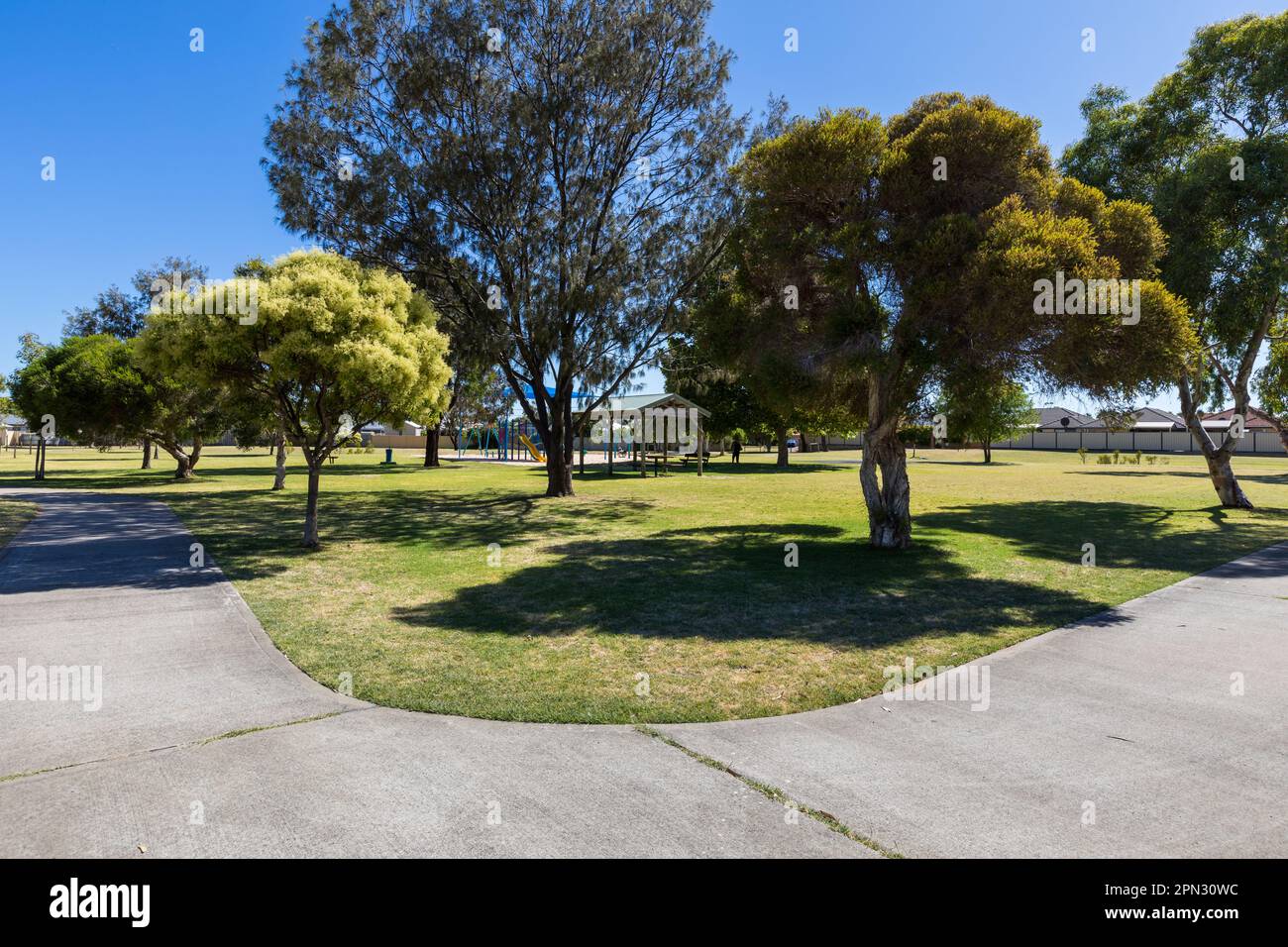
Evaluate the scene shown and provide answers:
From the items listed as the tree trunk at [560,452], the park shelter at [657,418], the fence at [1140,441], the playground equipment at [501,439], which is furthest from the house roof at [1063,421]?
the tree trunk at [560,452]

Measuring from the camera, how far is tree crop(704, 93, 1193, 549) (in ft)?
31.9

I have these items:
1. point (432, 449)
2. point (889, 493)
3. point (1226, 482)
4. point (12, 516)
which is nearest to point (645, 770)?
point (889, 493)

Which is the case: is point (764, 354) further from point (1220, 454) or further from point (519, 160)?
point (1220, 454)

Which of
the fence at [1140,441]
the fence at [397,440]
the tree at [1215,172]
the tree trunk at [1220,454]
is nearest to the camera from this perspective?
the tree at [1215,172]

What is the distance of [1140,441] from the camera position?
7162 centimetres

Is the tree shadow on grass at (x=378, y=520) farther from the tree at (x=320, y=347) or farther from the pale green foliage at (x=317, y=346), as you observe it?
the pale green foliage at (x=317, y=346)

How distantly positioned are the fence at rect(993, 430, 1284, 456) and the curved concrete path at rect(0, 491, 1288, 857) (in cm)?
6497

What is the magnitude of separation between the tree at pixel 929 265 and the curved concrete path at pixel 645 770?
5.13 m

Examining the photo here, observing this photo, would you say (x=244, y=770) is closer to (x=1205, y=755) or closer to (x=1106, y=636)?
(x=1205, y=755)

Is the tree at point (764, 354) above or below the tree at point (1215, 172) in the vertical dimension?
below

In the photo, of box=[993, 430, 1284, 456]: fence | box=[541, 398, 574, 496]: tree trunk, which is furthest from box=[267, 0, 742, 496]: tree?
box=[993, 430, 1284, 456]: fence

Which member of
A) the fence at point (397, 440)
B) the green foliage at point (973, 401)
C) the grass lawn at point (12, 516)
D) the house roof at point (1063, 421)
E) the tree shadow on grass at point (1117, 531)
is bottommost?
→ the tree shadow on grass at point (1117, 531)

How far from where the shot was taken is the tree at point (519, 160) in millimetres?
18844
